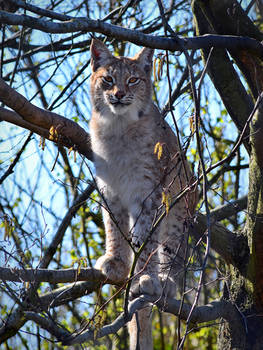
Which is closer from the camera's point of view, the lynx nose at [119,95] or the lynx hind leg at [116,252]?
the lynx hind leg at [116,252]

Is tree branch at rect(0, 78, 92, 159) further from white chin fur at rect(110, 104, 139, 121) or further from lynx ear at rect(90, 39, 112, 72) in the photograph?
lynx ear at rect(90, 39, 112, 72)

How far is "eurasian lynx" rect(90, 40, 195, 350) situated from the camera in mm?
5918

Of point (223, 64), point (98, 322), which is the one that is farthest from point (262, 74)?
point (98, 322)

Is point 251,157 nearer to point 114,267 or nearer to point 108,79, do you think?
point 114,267

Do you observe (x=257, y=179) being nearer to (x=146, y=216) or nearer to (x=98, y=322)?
(x=146, y=216)

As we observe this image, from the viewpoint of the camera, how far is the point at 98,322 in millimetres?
3502

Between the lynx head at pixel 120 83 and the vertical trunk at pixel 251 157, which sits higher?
the lynx head at pixel 120 83

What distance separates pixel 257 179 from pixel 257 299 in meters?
1.09

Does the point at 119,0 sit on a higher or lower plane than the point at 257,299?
higher

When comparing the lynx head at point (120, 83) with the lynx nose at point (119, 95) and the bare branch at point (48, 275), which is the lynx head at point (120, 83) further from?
the bare branch at point (48, 275)

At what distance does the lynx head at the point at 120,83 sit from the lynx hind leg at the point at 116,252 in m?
1.02

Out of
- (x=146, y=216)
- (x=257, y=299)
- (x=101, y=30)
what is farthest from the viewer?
(x=146, y=216)

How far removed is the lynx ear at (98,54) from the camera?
640 centimetres

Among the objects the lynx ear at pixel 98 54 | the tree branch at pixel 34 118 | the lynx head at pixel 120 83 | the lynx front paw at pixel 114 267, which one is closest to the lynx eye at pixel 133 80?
the lynx head at pixel 120 83
